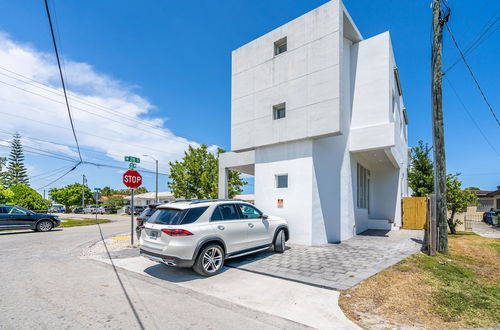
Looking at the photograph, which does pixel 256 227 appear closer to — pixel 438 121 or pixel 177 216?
pixel 177 216

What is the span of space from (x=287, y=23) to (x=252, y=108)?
12.5ft

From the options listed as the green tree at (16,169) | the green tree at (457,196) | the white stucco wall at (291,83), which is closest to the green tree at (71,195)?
the green tree at (16,169)

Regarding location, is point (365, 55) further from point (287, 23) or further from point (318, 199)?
point (318, 199)

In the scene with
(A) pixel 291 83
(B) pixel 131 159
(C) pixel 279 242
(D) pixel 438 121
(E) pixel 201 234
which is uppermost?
(A) pixel 291 83

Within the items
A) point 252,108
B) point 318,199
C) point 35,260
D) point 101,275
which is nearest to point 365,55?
point 252,108

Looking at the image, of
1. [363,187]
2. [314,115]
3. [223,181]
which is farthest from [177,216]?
[363,187]

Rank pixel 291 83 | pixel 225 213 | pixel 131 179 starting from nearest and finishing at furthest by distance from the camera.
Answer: pixel 225 213 → pixel 131 179 → pixel 291 83

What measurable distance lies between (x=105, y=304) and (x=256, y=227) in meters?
3.98

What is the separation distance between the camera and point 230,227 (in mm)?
6426

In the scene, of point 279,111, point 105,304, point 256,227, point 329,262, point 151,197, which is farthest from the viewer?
point 151,197

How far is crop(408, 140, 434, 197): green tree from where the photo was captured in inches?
787

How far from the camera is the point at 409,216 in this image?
1589 centimetres

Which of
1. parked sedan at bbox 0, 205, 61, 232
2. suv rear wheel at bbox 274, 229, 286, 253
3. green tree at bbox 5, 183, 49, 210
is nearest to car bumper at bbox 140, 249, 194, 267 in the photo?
suv rear wheel at bbox 274, 229, 286, 253

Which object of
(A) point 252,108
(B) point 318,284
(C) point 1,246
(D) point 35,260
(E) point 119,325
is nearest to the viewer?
(E) point 119,325
